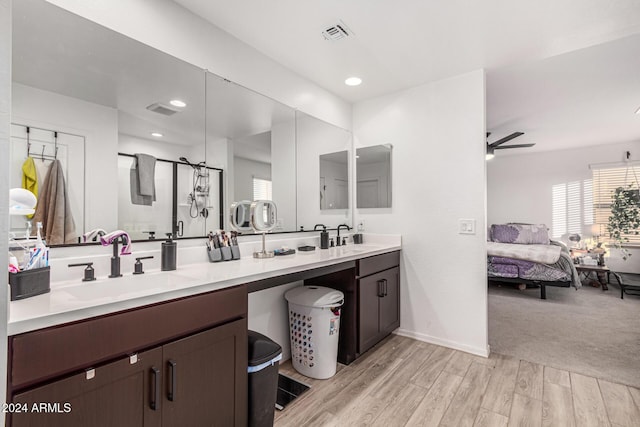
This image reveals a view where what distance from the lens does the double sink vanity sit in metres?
0.87

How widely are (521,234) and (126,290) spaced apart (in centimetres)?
611

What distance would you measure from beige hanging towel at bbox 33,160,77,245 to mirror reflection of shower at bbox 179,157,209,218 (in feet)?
1.98

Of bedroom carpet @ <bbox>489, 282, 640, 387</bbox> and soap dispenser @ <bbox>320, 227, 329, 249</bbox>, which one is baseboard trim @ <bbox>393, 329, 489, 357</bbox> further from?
soap dispenser @ <bbox>320, 227, 329, 249</bbox>

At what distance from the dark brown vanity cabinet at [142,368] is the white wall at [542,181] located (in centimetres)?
681

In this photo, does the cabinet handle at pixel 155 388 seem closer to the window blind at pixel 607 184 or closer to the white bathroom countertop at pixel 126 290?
the white bathroom countertop at pixel 126 290

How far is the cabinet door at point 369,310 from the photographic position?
2357 mm

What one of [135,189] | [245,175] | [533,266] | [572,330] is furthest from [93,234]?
[533,266]

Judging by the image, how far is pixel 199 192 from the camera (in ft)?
6.46

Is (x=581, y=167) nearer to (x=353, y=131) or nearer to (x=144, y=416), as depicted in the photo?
(x=353, y=131)

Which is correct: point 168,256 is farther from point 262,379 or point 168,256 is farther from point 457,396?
point 457,396

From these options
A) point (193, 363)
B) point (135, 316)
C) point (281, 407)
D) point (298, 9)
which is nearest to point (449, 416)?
point (281, 407)

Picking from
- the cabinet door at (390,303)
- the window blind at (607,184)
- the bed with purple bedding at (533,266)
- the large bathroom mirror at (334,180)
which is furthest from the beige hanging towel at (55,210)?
the window blind at (607,184)

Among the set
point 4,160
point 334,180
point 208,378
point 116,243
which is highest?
point 334,180

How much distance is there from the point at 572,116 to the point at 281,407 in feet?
15.7
